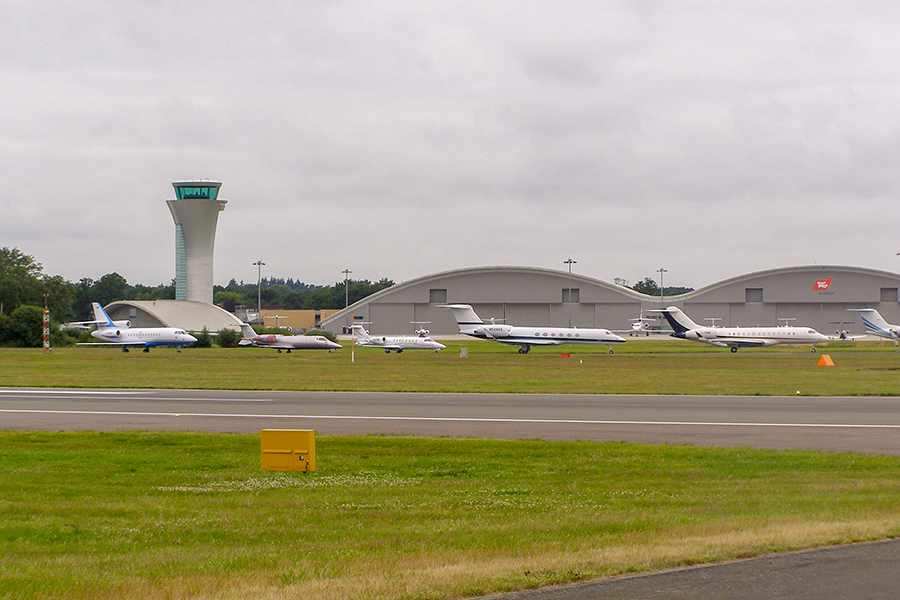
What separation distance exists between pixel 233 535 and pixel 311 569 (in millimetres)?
1992

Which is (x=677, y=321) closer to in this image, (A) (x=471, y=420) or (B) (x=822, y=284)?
(B) (x=822, y=284)

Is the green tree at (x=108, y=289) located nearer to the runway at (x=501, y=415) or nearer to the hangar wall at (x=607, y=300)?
the hangar wall at (x=607, y=300)

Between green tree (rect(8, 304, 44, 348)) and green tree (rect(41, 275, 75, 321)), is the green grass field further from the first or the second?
green tree (rect(41, 275, 75, 321))

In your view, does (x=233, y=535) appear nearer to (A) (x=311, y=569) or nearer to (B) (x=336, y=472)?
(A) (x=311, y=569)

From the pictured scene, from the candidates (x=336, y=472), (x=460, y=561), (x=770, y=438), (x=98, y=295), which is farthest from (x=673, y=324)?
(x=98, y=295)

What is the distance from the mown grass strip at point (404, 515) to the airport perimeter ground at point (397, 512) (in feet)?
0.12

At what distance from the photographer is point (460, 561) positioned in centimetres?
845

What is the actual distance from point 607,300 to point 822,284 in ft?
96.1

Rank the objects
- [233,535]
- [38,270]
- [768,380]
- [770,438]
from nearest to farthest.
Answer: [233,535], [770,438], [768,380], [38,270]

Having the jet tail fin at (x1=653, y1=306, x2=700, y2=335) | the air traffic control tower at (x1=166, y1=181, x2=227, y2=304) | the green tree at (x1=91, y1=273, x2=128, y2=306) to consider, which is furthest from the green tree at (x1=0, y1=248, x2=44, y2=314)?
the jet tail fin at (x1=653, y1=306, x2=700, y2=335)

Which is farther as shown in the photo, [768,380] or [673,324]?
[673,324]

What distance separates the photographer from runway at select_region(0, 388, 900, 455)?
19.4 meters

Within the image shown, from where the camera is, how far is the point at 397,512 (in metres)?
11.1

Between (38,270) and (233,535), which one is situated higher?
(38,270)
